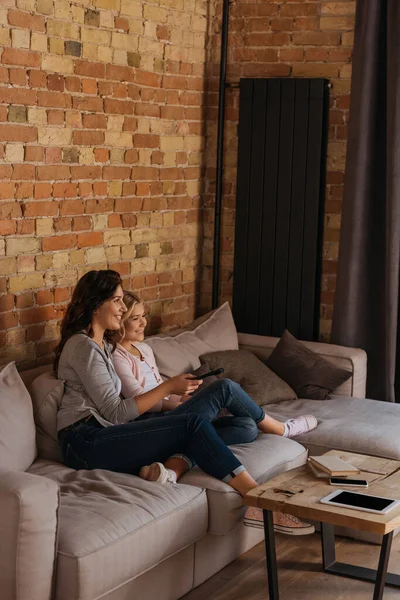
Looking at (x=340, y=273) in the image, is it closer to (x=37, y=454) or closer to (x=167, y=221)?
(x=167, y=221)

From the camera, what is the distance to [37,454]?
394 centimetres

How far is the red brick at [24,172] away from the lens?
4160 mm

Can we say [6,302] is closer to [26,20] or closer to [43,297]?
[43,297]

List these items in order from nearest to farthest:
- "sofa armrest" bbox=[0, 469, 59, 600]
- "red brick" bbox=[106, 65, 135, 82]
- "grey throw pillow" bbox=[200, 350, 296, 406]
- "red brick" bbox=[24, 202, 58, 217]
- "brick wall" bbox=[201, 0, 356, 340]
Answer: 1. "sofa armrest" bbox=[0, 469, 59, 600]
2. "red brick" bbox=[24, 202, 58, 217]
3. "red brick" bbox=[106, 65, 135, 82]
4. "grey throw pillow" bbox=[200, 350, 296, 406]
5. "brick wall" bbox=[201, 0, 356, 340]

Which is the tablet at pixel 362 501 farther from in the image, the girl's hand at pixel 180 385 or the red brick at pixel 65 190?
the red brick at pixel 65 190

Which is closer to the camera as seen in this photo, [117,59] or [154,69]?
[117,59]

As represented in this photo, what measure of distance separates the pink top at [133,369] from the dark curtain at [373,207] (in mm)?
1285

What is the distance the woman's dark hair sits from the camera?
4.02 m

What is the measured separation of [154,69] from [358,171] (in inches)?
48.2

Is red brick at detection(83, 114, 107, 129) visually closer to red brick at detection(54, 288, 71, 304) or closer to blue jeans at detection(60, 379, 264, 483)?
red brick at detection(54, 288, 71, 304)

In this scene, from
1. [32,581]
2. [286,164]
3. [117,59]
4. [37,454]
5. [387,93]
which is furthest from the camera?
[286,164]

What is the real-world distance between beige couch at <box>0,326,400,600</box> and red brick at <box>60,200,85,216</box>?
2.56 ft

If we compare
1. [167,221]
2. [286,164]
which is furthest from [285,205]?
[167,221]

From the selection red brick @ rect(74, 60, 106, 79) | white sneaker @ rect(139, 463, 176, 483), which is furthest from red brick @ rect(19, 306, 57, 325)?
red brick @ rect(74, 60, 106, 79)
